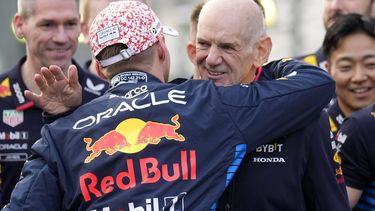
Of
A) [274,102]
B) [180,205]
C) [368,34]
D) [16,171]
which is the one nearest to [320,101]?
[274,102]

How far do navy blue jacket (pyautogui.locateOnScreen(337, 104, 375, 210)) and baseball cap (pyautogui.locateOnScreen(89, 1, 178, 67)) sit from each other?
4.61 ft

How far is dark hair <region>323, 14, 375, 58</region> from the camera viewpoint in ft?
19.7

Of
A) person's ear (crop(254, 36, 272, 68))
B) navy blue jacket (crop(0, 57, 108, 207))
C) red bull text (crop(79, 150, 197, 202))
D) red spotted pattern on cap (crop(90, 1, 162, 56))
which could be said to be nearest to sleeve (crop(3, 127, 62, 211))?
red bull text (crop(79, 150, 197, 202))

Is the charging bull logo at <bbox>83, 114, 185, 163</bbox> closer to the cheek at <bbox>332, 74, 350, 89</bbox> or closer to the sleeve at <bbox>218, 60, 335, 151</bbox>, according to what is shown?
the sleeve at <bbox>218, 60, 335, 151</bbox>

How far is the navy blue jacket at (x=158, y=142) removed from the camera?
3959 mm

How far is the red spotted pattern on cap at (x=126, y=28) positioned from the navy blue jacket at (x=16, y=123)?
6.61ft

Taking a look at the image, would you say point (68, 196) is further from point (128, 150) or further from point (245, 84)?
point (245, 84)

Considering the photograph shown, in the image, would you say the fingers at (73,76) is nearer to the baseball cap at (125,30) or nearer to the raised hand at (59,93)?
the raised hand at (59,93)

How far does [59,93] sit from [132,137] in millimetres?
538

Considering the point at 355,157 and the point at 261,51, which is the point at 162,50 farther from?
the point at 355,157

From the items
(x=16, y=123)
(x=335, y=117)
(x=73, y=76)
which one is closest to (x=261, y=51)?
(x=73, y=76)

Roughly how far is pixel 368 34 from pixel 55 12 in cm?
216

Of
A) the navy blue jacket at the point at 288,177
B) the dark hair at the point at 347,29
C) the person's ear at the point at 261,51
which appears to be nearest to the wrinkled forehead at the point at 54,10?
the dark hair at the point at 347,29

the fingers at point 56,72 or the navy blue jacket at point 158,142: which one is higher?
the fingers at point 56,72
